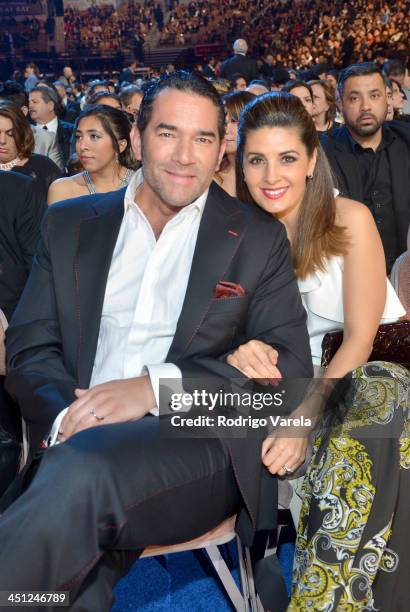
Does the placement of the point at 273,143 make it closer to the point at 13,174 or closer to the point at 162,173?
the point at 162,173

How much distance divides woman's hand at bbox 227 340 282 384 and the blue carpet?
782mm

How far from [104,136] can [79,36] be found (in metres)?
19.9

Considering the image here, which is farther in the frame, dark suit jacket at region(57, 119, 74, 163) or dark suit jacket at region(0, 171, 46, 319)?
dark suit jacket at region(57, 119, 74, 163)

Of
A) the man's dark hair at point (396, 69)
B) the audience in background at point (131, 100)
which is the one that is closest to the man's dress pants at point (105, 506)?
the audience in background at point (131, 100)

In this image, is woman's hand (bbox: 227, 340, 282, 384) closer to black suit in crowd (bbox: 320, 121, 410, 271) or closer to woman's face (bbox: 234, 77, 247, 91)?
black suit in crowd (bbox: 320, 121, 410, 271)

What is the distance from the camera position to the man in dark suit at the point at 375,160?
4117 millimetres

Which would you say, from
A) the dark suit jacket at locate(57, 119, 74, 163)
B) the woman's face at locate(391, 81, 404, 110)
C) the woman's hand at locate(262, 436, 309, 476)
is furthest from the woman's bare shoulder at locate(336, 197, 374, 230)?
the dark suit jacket at locate(57, 119, 74, 163)

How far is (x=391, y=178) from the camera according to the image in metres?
4.15

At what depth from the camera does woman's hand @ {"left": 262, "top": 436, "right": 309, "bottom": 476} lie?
6.01 ft

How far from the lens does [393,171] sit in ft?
13.6

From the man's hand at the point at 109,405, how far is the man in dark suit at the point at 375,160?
244 cm

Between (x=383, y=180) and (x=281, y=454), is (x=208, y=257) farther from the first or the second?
(x=383, y=180)

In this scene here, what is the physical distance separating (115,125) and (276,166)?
240cm

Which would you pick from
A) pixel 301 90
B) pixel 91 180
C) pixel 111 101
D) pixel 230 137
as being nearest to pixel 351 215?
pixel 230 137
